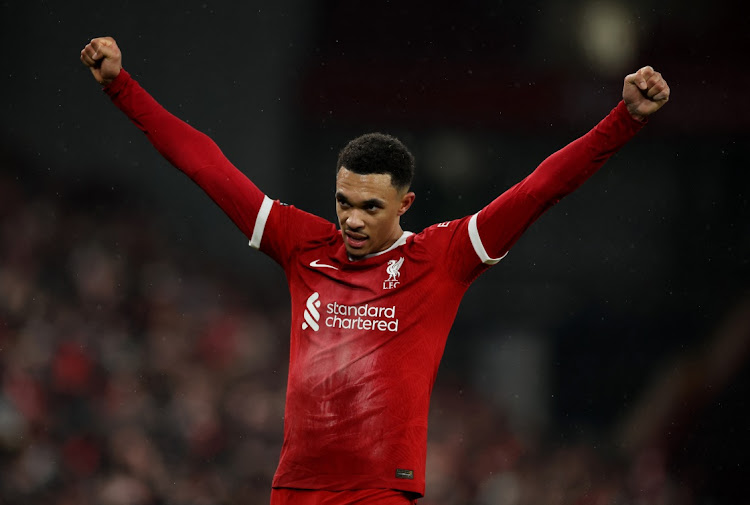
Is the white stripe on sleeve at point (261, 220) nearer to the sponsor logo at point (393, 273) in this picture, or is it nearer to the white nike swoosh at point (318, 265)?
the white nike swoosh at point (318, 265)

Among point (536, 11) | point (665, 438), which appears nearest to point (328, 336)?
point (665, 438)

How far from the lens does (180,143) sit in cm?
330

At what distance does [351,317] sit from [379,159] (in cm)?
50

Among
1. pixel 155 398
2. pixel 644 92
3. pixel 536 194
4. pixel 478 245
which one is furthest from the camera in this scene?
pixel 155 398

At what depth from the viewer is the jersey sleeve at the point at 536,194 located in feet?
9.49

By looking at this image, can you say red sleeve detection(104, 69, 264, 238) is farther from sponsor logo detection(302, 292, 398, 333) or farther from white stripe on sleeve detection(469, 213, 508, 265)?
white stripe on sleeve detection(469, 213, 508, 265)

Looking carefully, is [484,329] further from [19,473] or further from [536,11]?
[19,473]

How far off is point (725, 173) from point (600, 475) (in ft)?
8.69

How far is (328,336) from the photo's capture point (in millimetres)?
3062

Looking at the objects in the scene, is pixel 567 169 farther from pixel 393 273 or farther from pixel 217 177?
pixel 217 177

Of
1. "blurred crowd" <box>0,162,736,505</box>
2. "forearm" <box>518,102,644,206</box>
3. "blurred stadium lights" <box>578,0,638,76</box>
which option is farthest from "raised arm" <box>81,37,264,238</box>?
"blurred stadium lights" <box>578,0,638,76</box>

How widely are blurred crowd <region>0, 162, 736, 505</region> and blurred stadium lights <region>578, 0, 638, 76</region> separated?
9.72ft

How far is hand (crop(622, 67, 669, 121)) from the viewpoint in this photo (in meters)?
2.81

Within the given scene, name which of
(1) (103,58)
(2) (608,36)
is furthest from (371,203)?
(2) (608,36)
